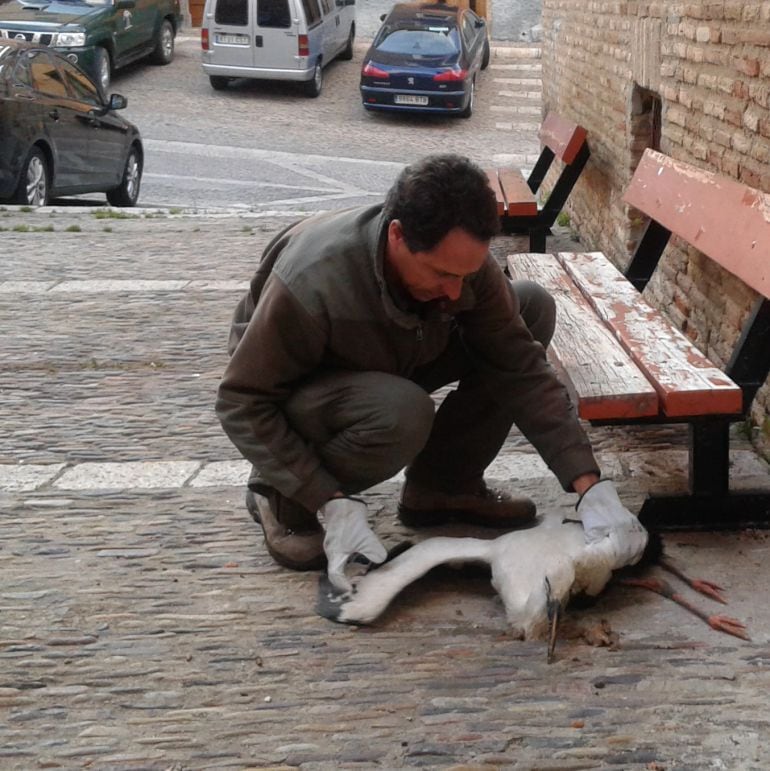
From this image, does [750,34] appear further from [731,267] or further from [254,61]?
[254,61]

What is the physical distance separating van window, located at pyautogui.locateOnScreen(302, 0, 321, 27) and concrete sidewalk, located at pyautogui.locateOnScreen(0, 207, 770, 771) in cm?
1623

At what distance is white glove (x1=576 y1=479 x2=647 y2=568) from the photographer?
3396mm

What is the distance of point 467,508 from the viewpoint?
154 inches

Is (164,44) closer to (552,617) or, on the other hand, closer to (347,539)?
(347,539)

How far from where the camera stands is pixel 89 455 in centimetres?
482

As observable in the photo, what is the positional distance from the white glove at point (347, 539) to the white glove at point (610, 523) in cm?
58

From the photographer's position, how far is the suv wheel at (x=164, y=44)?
21859mm

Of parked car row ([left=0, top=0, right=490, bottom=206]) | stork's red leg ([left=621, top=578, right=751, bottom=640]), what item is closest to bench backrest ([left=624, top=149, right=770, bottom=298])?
stork's red leg ([left=621, top=578, right=751, bottom=640])

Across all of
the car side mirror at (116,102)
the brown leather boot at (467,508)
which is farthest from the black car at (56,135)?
the brown leather boot at (467,508)

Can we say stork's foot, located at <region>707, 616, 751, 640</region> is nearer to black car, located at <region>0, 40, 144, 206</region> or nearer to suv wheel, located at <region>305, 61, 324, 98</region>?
black car, located at <region>0, 40, 144, 206</region>

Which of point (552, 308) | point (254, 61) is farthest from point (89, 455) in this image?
point (254, 61)

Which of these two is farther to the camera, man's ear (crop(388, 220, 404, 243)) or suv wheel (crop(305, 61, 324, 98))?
suv wheel (crop(305, 61, 324, 98))

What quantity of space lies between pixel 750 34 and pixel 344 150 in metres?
12.6

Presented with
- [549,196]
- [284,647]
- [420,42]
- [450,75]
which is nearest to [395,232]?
[284,647]
